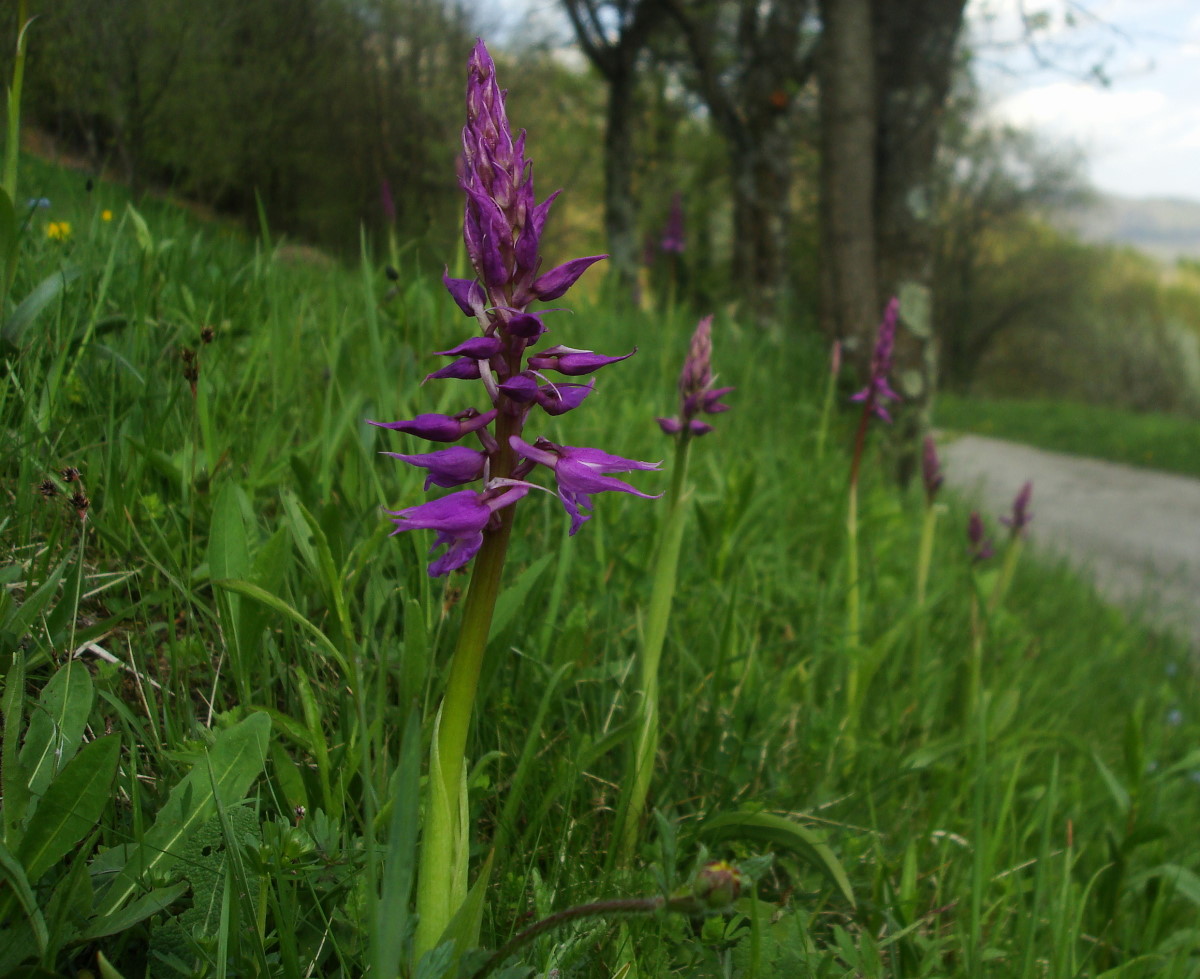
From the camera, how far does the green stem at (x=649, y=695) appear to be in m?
1.29

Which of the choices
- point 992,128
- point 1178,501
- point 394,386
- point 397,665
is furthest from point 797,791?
point 992,128

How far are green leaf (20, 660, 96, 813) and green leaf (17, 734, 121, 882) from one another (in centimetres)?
8

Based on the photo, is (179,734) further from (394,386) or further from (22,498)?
(394,386)

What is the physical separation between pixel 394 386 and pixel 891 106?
4760mm

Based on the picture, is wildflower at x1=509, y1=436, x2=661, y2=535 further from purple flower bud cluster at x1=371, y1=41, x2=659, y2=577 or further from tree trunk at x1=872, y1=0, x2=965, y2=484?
tree trunk at x1=872, y1=0, x2=965, y2=484

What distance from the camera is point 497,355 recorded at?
83 cm

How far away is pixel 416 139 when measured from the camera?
5039mm

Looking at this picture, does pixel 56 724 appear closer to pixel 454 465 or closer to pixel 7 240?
pixel 454 465

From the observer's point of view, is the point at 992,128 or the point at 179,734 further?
the point at 992,128

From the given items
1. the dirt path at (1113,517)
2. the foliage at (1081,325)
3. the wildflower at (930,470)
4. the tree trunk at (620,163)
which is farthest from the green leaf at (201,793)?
the foliage at (1081,325)

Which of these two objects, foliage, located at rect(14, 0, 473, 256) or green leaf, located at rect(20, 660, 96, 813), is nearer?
green leaf, located at rect(20, 660, 96, 813)

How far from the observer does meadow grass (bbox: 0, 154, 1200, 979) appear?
3.14ft

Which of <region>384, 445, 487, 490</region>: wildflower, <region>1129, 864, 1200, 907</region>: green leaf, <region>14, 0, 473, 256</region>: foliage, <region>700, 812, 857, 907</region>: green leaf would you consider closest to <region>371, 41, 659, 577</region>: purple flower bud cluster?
<region>384, 445, 487, 490</region>: wildflower

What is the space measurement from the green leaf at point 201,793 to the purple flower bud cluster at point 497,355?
0.41 meters
